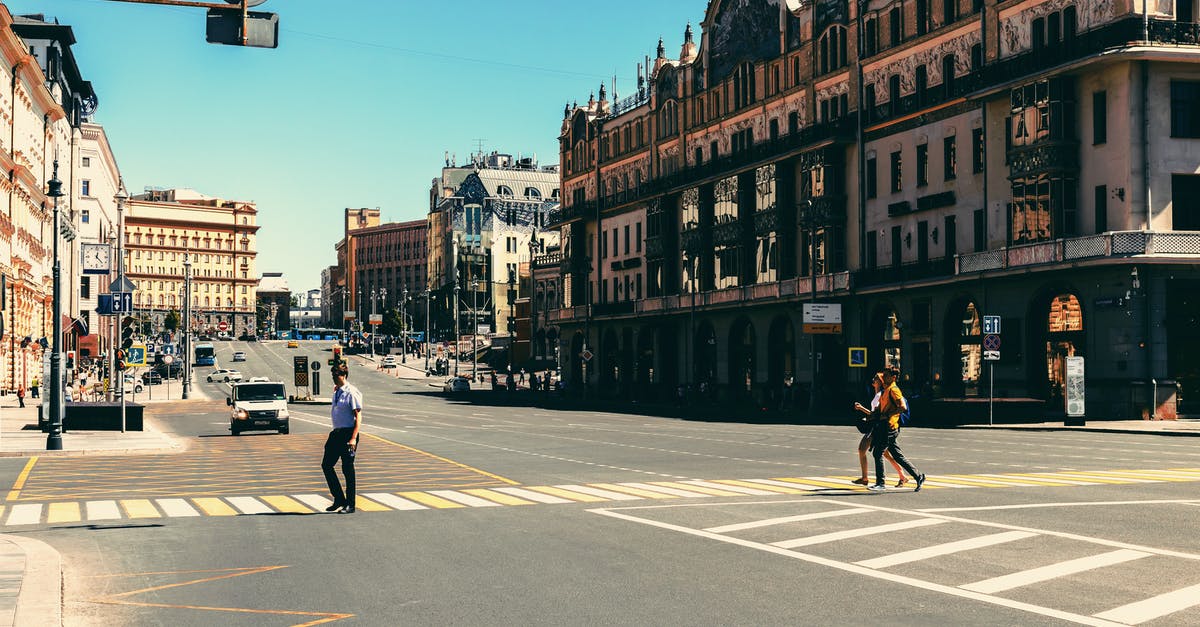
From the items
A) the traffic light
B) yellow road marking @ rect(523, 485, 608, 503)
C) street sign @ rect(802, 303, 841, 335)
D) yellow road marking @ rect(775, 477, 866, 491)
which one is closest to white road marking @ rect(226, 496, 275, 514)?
yellow road marking @ rect(523, 485, 608, 503)

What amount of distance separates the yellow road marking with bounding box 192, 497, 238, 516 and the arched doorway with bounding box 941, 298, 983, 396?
4338 centimetres

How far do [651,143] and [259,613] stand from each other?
281ft

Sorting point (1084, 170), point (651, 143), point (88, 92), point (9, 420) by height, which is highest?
point (88, 92)

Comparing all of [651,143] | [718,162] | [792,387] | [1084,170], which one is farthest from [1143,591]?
[651,143]

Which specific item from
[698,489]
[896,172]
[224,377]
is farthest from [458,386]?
[698,489]

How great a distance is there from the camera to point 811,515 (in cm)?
1633

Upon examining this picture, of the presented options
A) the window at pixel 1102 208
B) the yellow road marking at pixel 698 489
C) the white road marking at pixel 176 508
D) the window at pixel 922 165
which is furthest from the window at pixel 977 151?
the white road marking at pixel 176 508

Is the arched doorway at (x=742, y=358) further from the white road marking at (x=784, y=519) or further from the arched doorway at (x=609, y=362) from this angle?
the white road marking at (x=784, y=519)

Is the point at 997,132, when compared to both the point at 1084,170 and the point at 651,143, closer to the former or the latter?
the point at 1084,170

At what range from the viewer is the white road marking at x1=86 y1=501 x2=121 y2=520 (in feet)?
57.0

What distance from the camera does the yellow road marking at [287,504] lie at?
17.8 metres

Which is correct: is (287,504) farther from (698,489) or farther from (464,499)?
(698,489)

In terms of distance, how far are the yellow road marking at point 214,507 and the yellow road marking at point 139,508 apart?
0.67 metres

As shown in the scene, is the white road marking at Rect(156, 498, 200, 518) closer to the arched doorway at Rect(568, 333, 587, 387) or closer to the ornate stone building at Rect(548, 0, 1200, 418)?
the ornate stone building at Rect(548, 0, 1200, 418)
